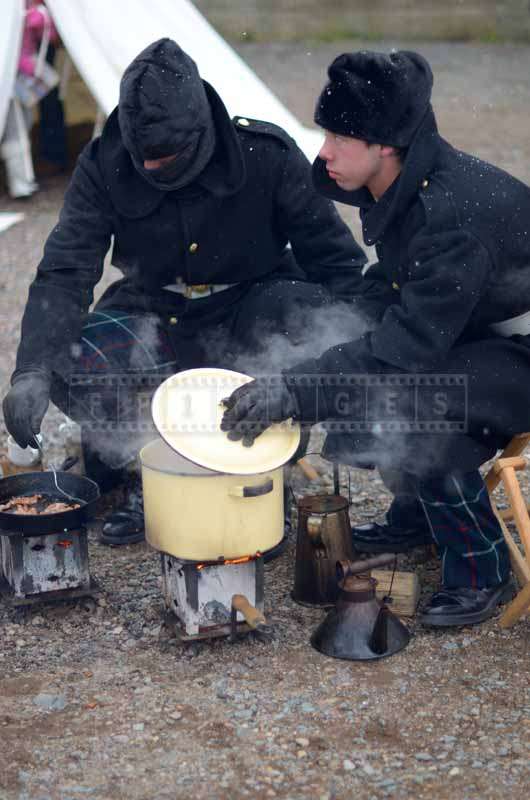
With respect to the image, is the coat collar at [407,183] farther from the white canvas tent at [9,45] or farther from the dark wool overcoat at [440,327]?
the white canvas tent at [9,45]

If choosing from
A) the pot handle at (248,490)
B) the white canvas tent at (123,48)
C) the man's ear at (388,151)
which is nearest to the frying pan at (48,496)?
the pot handle at (248,490)

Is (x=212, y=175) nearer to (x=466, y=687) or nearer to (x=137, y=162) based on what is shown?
(x=137, y=162)

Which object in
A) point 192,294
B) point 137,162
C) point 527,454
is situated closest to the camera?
point 137,162

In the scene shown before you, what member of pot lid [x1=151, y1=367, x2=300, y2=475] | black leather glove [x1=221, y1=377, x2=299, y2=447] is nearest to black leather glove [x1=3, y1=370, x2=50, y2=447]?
pot lid [x1=151, y1=367, x2=300, y2=475]

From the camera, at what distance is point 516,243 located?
2.59 m

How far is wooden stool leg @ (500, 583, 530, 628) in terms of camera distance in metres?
2.65

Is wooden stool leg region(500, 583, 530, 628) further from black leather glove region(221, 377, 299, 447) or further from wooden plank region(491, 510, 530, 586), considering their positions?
black leather glove region(221, 377, 299, 447)

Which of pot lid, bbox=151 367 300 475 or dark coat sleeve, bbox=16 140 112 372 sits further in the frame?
dark coat sleeve, bbox=16 140 112 372

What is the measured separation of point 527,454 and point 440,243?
165 cm

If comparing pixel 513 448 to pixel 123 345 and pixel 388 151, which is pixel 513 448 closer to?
pixel 388 151

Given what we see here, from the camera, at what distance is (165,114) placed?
112 inches

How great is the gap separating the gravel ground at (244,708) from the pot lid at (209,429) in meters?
0.51

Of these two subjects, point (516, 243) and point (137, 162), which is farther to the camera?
point (137, 162)

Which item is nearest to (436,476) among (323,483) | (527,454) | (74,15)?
(323,483)
